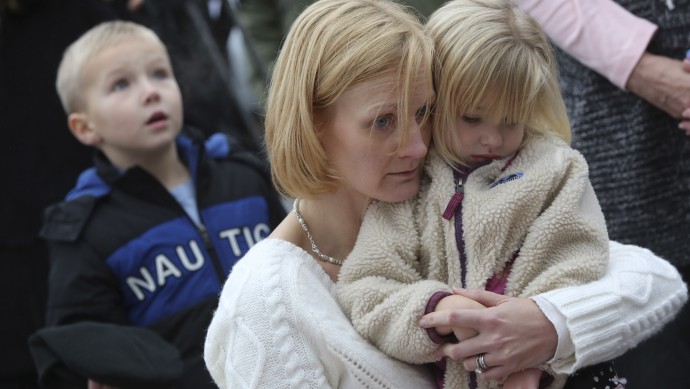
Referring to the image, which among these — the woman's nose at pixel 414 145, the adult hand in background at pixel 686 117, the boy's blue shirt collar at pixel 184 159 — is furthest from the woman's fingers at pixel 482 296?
the boy's blue shirt collar at pixel 184 159

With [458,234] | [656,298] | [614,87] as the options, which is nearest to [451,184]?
[458,234]

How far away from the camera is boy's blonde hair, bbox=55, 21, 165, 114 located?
3.12 m

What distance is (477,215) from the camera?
182 centimetres

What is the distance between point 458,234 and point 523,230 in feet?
0.39

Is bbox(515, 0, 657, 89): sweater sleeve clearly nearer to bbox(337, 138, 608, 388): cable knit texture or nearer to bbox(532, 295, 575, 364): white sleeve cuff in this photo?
bbox(337, 138, 608, 388): cable knit texture

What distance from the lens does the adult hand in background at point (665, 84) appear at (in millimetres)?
2258

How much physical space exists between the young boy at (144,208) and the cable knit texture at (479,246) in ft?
3.48

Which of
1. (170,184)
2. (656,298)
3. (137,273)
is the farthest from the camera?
(170,184)

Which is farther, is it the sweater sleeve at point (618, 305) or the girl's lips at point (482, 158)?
the girl's lips at point (482, 158)

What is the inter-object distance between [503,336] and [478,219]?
212 mm

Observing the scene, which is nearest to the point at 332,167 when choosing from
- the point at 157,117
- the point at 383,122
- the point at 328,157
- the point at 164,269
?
the point at 328,157

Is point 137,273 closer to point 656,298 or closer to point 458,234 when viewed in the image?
point 458,234

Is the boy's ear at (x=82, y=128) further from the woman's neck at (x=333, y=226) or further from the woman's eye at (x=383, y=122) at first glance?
the woman's eye at (x=383, y=122)

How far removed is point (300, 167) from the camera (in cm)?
189
